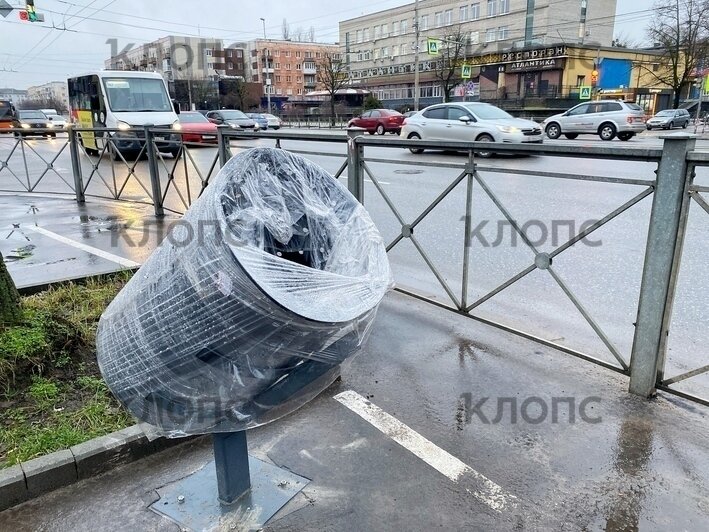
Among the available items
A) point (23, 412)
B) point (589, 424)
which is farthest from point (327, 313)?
point (23, 412)

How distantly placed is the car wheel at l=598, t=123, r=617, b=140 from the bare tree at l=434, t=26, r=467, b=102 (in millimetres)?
26425

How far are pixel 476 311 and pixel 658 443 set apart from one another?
77.2 inches

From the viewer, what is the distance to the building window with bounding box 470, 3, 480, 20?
59478 mm

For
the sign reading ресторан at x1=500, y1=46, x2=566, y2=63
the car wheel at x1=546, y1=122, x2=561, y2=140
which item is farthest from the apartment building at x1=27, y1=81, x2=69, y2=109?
the car wheel at x1=546, y1=122, x2=561, y2=140

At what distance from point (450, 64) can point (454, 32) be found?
11.4 metres

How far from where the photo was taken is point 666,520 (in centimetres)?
225

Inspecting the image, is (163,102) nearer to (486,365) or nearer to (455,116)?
(455,116)

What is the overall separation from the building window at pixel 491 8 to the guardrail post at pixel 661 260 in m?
62.0

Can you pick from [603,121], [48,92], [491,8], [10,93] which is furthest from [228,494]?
[48,92]

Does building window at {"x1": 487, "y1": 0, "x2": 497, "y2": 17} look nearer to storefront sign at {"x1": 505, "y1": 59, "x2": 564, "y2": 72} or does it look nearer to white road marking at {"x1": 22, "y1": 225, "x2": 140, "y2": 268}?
storefront sign at {"x1": 505, "y1": 59, "x2": 564, "y2": 72}

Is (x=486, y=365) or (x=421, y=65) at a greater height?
(x=421, y=65)

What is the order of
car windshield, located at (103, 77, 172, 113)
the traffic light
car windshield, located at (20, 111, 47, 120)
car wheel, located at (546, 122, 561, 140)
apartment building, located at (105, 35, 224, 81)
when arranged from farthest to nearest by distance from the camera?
1. apartment building, located at (105, 35, 224, 81)
2. car windshield, located at (20, 111, 47, 120)
3. car wheel, located at (546, 122, 561, 140)
4. the traffic light
5. car windshield, located at (103, 77, 172, 113)

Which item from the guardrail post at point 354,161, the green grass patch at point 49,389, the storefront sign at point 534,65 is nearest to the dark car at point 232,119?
the guardrail post at point 354,161

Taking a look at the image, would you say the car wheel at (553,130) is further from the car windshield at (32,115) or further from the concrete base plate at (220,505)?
the car windshield at (32,115)
